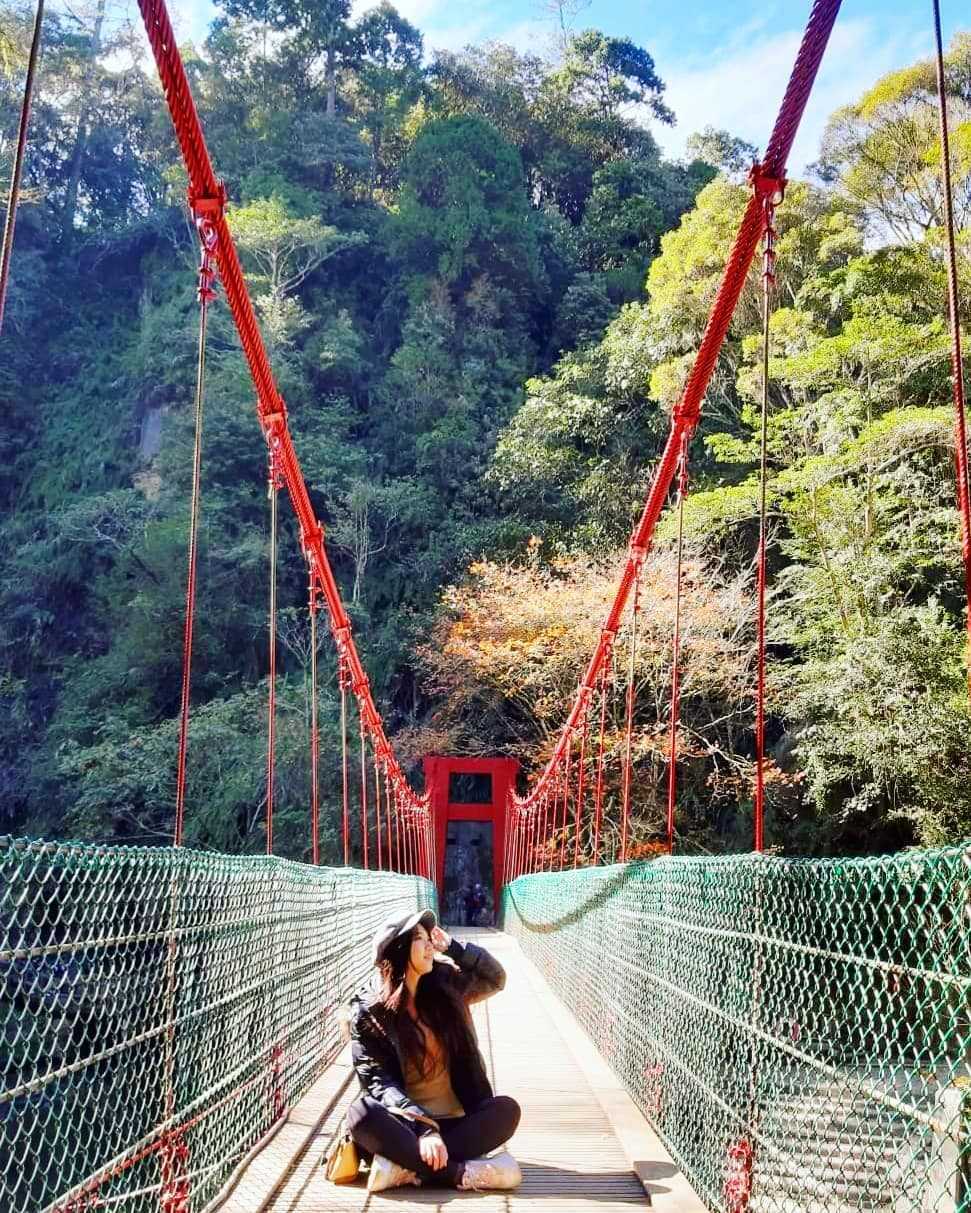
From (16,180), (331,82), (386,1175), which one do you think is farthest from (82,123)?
(386,1175)

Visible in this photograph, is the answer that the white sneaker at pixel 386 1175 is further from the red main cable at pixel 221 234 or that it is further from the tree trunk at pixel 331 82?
the tree trunk at pixel 331 82

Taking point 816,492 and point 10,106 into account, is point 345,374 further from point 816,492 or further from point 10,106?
point 816,492

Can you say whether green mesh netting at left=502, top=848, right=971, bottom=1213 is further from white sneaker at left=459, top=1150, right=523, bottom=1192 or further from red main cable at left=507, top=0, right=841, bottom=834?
red main cable at left=507, top=0, right=841, bottom=834

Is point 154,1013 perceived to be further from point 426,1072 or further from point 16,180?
point 16,180

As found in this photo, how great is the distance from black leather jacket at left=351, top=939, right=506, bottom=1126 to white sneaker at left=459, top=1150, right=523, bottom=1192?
10 centimetres

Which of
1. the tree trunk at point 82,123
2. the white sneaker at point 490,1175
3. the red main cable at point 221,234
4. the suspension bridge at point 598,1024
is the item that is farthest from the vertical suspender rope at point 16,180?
the tree trunk at point 82,123

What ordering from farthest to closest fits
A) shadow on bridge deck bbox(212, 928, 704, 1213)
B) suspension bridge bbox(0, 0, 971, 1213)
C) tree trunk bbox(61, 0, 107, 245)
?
tree trunk bbox(61, 0, 107, 245) < shadow on bridge deck bbox(212, 928, 704, 1213) < suspension bridge bbox(0, 0, 971, 1213)

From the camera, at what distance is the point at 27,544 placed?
1620 cm

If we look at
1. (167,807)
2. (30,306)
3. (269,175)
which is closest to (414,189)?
(269,175)

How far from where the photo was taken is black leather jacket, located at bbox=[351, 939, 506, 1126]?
2.06m

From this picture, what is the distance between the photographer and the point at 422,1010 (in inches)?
84.7

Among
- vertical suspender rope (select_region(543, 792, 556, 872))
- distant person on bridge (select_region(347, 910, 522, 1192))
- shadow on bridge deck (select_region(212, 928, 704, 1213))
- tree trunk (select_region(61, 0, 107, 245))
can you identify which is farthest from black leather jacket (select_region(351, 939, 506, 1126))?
tree trunk (select_region(61, 0, 107, 245))

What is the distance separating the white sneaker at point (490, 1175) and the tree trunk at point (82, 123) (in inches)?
814

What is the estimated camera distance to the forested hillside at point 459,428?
29.7 feet
